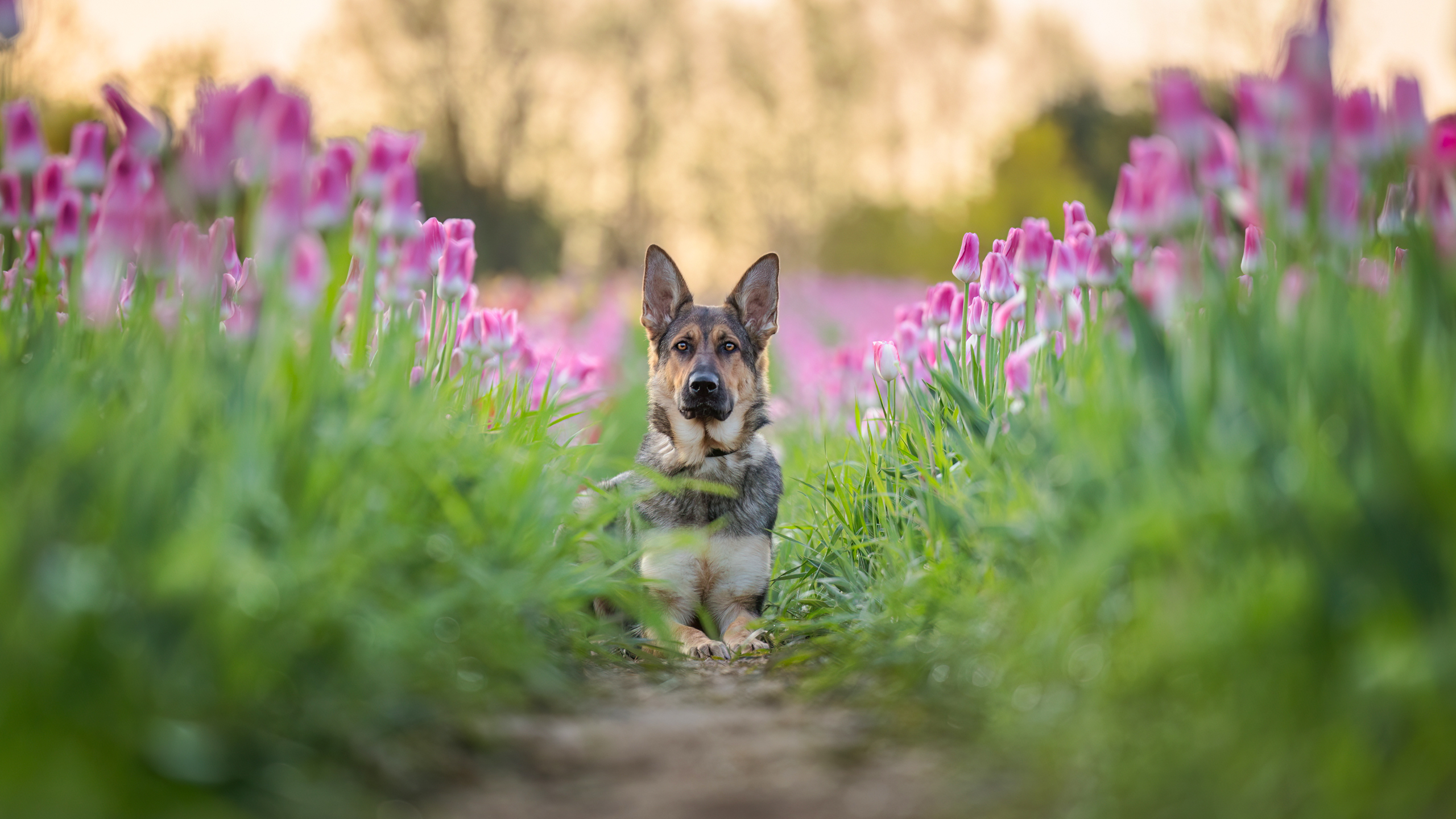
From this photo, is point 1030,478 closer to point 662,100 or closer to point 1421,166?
point 1421,166

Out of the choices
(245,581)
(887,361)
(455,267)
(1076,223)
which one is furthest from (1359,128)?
(455,267)

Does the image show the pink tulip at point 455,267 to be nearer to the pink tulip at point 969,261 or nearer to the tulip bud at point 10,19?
the tulip bud at point 10,19

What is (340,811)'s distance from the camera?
208cm

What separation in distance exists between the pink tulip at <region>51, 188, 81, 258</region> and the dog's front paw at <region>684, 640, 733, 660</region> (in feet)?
8.61

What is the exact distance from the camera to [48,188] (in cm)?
344

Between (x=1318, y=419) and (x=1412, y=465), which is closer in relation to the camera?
(x=1412, y=465)

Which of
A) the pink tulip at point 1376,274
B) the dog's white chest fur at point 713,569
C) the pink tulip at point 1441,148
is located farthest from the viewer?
the dog's white chest fur at point 713,569

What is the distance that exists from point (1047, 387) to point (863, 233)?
29406mm

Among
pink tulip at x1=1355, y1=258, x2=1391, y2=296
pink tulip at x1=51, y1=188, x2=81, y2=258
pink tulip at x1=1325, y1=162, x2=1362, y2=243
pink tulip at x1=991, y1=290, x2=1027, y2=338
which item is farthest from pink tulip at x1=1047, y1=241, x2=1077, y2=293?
pink tulip at x1=51, y1=188, x2=81, y2=258

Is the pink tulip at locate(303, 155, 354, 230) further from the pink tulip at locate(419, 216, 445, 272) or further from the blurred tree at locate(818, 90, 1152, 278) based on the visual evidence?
the blurred tree at locate(818, 90, 1152, 278)

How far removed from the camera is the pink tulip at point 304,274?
2662mm

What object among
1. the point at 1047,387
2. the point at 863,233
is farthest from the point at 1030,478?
the point at 863,233

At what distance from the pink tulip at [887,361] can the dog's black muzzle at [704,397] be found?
77 cm

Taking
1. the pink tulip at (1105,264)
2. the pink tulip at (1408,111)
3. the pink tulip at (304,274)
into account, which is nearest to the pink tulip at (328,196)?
the pink tulip at (304,274)
